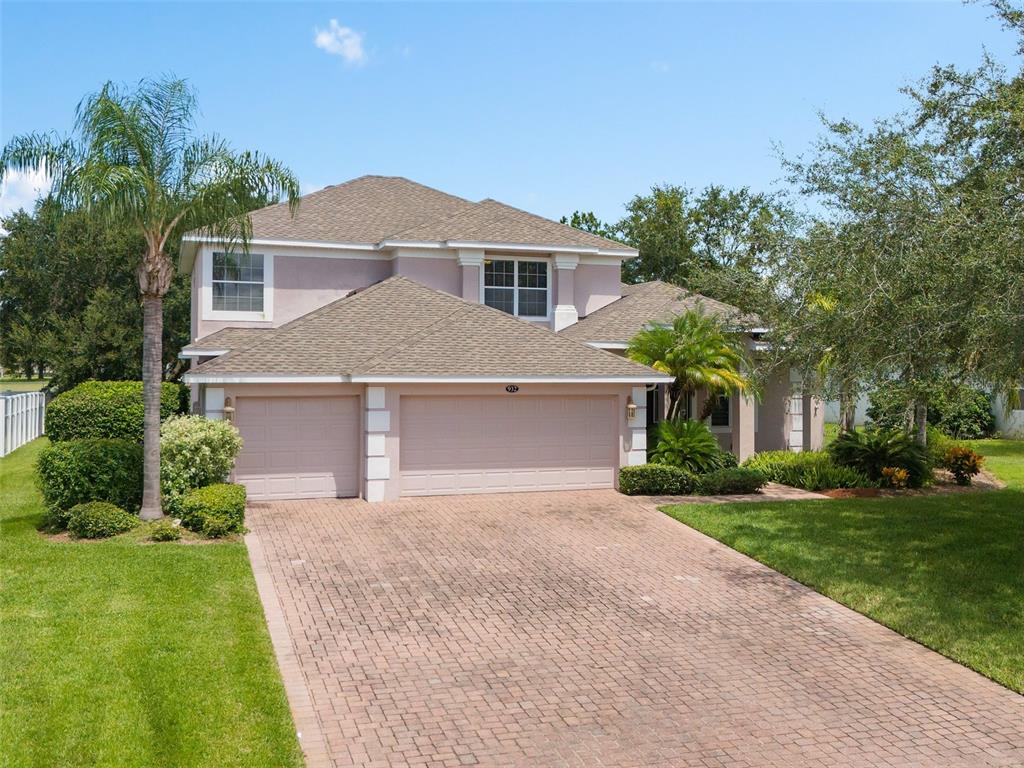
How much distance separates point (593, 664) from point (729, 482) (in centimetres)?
1112

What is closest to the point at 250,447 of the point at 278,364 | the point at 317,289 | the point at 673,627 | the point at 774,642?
the point at 278,364

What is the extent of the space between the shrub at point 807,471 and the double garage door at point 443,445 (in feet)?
14.7

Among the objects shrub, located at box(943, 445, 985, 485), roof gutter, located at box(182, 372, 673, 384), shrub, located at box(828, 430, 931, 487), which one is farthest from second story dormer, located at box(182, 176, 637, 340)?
shrub, located at box(943, 445, 985, 485)

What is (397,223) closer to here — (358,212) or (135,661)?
(358,212)

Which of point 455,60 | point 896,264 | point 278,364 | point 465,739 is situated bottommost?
point 465,739

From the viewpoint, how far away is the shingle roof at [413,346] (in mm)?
18266

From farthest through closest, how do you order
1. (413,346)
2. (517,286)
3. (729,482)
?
(517,286) → (729,482) → (413,346)

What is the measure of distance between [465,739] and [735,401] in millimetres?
18044

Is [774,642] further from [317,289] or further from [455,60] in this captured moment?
[317,289]

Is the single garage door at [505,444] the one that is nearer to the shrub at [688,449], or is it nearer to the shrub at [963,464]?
the shrub at [688,449]

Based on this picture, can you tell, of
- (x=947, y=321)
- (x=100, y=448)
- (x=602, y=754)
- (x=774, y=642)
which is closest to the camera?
(x=602, y=754)

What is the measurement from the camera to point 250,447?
18000mm

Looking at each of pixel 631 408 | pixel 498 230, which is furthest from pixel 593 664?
pixel 498 230

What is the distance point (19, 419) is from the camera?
28.4 meters
